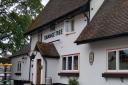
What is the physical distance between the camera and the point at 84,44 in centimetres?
2278

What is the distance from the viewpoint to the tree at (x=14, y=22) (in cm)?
4050

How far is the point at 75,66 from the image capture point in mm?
24141

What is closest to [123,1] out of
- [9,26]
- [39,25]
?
[39,25]

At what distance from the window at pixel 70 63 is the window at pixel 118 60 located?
4.37m

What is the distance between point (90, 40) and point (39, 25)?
35.3 feet

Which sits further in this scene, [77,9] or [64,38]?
[64,38]

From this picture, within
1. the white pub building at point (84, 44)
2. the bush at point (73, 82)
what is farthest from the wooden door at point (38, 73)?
the bush at point (73, 82)

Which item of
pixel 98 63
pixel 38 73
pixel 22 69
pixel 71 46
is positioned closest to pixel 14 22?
pixel 22 69

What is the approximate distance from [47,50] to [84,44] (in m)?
5.13

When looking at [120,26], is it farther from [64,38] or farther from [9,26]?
[9,26]

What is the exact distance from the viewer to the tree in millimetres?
40500

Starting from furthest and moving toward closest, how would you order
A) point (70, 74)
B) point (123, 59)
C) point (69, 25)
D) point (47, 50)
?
point (47, 50)
point (69, 25)
point (70, 74)
point (123, 59)

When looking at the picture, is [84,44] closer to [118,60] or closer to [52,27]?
[118,60]

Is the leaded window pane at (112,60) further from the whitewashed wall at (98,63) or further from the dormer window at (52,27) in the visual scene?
the dormer window at (52,27)
